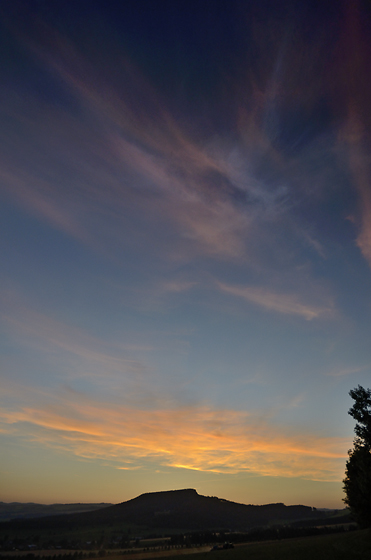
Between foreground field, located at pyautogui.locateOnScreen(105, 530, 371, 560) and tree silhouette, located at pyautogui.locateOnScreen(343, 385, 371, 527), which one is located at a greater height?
tree silhouette, located at pyautogui.locateOnScreen(343, 385, 371, 527)

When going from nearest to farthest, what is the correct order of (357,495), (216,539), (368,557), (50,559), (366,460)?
(368,557) → (366,460) → (357,495) → (50,559) → (216,539)

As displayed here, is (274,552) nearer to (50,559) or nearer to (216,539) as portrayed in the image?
(50,559)

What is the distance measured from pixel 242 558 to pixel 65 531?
199m

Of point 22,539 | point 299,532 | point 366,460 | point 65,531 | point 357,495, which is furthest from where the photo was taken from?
point 65,531

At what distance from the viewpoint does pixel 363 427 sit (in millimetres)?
50750

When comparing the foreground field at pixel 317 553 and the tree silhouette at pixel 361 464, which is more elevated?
the tree silhouette at pixel 361 464

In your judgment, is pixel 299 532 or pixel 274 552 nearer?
pixel 274 552

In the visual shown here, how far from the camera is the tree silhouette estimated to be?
4650 cm

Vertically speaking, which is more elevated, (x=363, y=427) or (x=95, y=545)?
(x=363, y=427)

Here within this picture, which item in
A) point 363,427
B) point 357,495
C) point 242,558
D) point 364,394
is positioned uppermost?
point 364,394

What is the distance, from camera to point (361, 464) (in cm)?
4697

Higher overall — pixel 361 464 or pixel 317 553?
pixel 361 464

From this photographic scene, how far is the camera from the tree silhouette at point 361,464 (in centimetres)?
4650

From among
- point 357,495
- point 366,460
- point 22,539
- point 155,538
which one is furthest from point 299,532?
point 22,539
